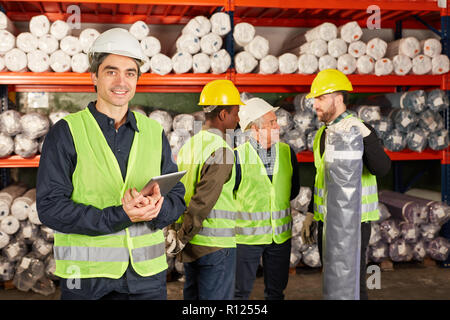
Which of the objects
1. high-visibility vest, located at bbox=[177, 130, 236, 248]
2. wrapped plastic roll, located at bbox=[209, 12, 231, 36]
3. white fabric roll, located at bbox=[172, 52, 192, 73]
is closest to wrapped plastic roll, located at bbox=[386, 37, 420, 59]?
wrapped plastic roll, located at bbox=[209, 12, 231, 36]

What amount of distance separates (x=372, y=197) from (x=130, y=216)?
2.46 metres

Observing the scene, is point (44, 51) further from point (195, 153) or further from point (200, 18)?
point (195, 153)

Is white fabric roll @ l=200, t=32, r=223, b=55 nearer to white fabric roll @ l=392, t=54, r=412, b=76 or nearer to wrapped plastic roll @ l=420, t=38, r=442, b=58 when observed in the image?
white fabric roll @ l=392, t=54, r=412, b=76

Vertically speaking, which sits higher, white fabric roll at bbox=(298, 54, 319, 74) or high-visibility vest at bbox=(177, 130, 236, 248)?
white fabric roll at bbox=(298, 54, 319, 74)

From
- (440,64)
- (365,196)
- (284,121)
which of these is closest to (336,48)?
(284,121)

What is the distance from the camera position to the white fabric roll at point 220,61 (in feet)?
16.7

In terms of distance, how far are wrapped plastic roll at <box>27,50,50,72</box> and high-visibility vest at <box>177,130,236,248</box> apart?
2482mm

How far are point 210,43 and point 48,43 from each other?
5.93 ft

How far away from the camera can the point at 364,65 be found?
5.44m

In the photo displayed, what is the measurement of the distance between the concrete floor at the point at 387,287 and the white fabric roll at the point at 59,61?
2560 millimetres


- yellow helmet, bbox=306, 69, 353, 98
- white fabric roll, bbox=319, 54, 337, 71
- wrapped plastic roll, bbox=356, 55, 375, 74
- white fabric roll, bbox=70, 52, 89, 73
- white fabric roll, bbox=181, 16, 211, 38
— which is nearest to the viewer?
yellow helmet, bbox=306, 69, 353, 98

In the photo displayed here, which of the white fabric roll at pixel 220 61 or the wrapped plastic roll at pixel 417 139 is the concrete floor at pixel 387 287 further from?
the white fabric roll at pixel 220 61

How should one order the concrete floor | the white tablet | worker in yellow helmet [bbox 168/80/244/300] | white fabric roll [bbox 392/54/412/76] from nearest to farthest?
the white tablet → worker in yellow helmet [bbox 168/80/244/300] → the concrete floor → white fabric roll [bbox 392/54/412/76]

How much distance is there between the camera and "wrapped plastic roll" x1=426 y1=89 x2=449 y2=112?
18.3 ft
